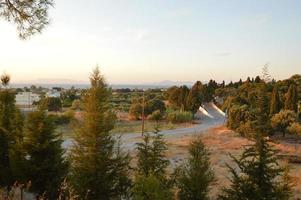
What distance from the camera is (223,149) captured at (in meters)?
40.8

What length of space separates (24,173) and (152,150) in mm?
5047

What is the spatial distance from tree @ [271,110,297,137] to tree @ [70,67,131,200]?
35091mm

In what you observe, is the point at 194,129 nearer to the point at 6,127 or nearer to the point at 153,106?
the point at 153,106

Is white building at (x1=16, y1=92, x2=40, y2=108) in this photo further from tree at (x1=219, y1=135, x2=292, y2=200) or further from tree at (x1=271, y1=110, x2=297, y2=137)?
tree at (x1=219, y1=135, x2=292, y2=200)

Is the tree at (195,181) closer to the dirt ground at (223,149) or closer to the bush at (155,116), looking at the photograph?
the dirt ground at (223,149)

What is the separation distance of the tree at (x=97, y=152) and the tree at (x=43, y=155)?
81cm

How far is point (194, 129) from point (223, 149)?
15.9m

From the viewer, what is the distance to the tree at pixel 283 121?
153ft

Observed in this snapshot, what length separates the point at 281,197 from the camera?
13523 millimetres

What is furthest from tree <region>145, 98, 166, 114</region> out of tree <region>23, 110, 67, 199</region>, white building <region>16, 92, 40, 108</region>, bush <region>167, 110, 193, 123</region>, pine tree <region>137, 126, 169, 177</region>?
tree <region>23, 110, 67, 199</region>

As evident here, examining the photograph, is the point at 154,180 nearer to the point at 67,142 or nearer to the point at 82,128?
the point at 82,128

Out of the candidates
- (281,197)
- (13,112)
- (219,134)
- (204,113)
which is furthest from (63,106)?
(281,197)

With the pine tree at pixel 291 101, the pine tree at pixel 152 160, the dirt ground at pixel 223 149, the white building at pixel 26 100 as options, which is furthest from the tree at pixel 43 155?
the white building at pixel 26 100

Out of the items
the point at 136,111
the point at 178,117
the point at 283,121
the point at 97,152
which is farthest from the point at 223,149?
the point at 136,111
